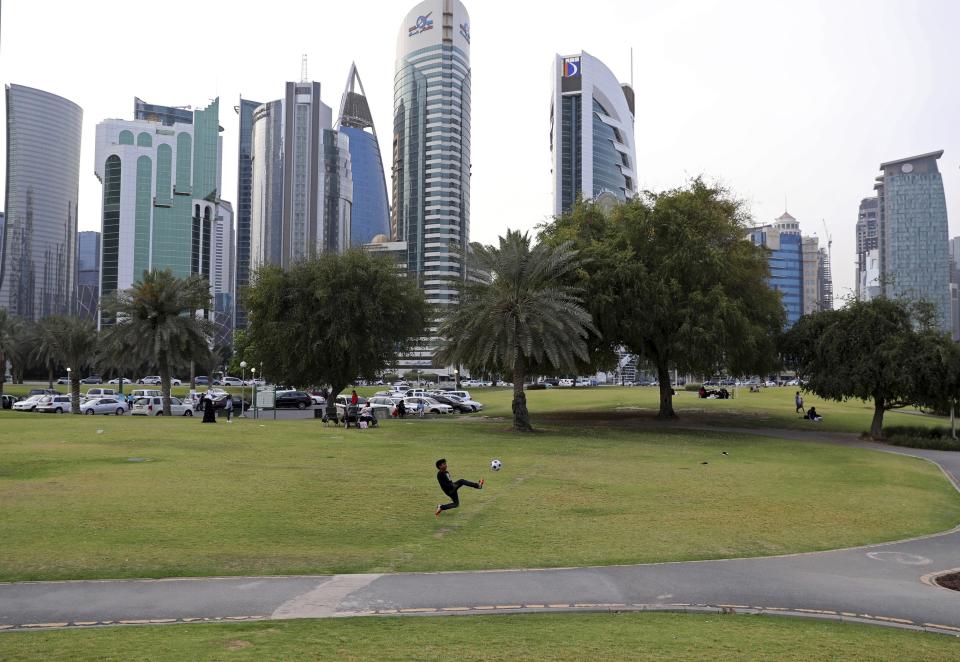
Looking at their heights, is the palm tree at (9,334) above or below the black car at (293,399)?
above

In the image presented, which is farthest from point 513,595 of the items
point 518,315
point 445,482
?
point 518,315

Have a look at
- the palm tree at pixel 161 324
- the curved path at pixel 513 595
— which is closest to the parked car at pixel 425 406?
the palm tree at pixel 161 324

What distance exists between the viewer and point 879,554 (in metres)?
12.9

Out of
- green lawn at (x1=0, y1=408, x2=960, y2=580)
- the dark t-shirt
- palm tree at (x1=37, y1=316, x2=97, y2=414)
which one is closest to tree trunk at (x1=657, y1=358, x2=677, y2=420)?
green lawn at (x1=0, y1=408, x2=960, y2=580)

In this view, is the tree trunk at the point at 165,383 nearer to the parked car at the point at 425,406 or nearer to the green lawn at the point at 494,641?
the parked car at the point at 425,406

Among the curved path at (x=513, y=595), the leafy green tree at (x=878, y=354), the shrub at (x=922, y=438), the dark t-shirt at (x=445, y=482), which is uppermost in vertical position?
the leafy green tree at (x=878, y=354)

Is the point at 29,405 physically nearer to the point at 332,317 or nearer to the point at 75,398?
the point at 75,398

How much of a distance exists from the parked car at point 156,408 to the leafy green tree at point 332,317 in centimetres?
694

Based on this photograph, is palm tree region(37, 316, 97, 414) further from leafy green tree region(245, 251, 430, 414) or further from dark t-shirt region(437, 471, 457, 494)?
dark t-shirt region(437, 471, 457, 494)

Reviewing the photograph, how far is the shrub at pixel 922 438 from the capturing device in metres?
34.0

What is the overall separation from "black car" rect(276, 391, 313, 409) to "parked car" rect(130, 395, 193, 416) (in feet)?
34.5

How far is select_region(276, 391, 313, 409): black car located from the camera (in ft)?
197

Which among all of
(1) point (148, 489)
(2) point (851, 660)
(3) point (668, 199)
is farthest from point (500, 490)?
(3) point (668, 199)

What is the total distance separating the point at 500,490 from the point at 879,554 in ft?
28.2
